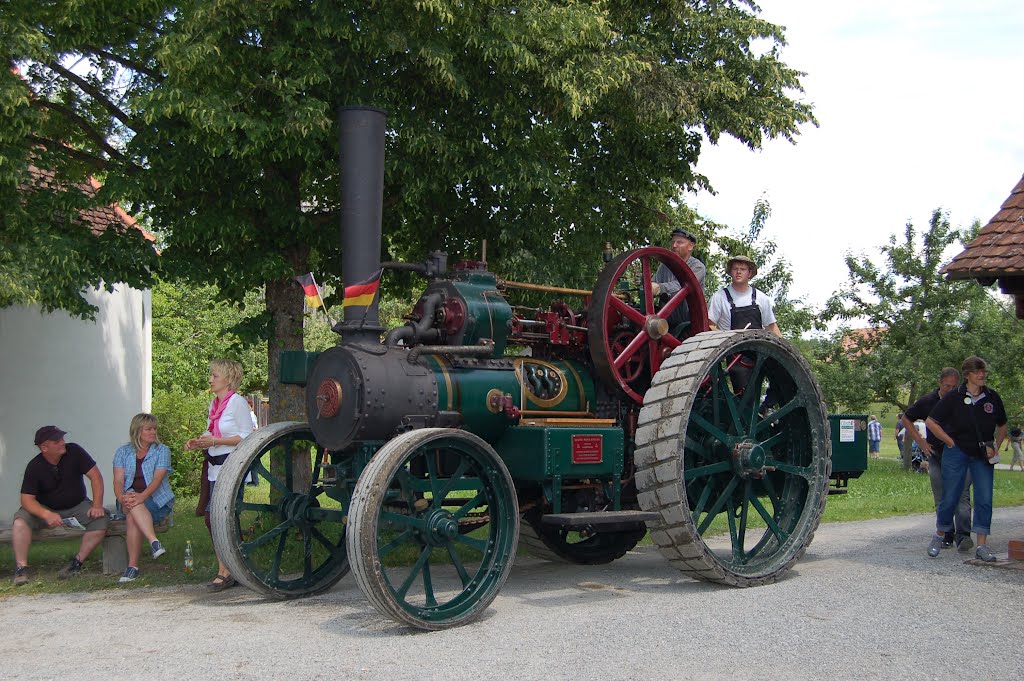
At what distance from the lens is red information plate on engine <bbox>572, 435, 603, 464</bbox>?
701cm

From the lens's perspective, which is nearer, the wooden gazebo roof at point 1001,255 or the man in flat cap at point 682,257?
the wooden gazebo roof at point 1001,255

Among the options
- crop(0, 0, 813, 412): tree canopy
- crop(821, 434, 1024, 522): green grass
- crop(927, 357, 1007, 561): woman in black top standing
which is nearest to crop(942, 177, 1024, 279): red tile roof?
crop(927, 357, 1007, 561): woman in black top standing

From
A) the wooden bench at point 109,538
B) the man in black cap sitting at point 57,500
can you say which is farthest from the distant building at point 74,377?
the wooden bench at point 109,538

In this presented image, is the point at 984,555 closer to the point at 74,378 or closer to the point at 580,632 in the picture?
the point at 580,632

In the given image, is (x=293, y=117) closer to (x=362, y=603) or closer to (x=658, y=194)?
(x=362, y=603)

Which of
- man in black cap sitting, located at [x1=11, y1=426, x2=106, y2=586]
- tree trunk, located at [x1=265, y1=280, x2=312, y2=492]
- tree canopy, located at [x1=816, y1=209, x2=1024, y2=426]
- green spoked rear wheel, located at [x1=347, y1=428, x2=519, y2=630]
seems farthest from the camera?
tree canopy, located at [x1=816, y1=209, x2=1024, y2=426]

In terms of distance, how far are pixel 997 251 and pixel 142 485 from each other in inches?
274

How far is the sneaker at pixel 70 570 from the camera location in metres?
8.19

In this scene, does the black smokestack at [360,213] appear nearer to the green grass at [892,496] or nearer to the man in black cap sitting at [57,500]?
the man in black cap sitting at [57,500]

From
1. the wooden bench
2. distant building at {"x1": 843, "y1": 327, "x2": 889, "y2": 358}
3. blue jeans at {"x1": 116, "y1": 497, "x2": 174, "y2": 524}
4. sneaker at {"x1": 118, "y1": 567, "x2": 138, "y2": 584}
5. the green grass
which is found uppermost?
distant building at {"x1": 843, "y1": 327, "x2": 889, "y2": 358}

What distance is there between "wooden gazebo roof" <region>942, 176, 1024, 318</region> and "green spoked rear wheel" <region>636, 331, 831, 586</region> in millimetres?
1549

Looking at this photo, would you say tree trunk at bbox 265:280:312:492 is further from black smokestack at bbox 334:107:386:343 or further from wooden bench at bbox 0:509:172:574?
black smokestack at bbox 334:107:386:343

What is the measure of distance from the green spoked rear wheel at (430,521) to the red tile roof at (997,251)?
4.23 meters

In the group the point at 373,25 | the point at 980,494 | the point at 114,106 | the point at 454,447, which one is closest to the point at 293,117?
the point at 373,25
